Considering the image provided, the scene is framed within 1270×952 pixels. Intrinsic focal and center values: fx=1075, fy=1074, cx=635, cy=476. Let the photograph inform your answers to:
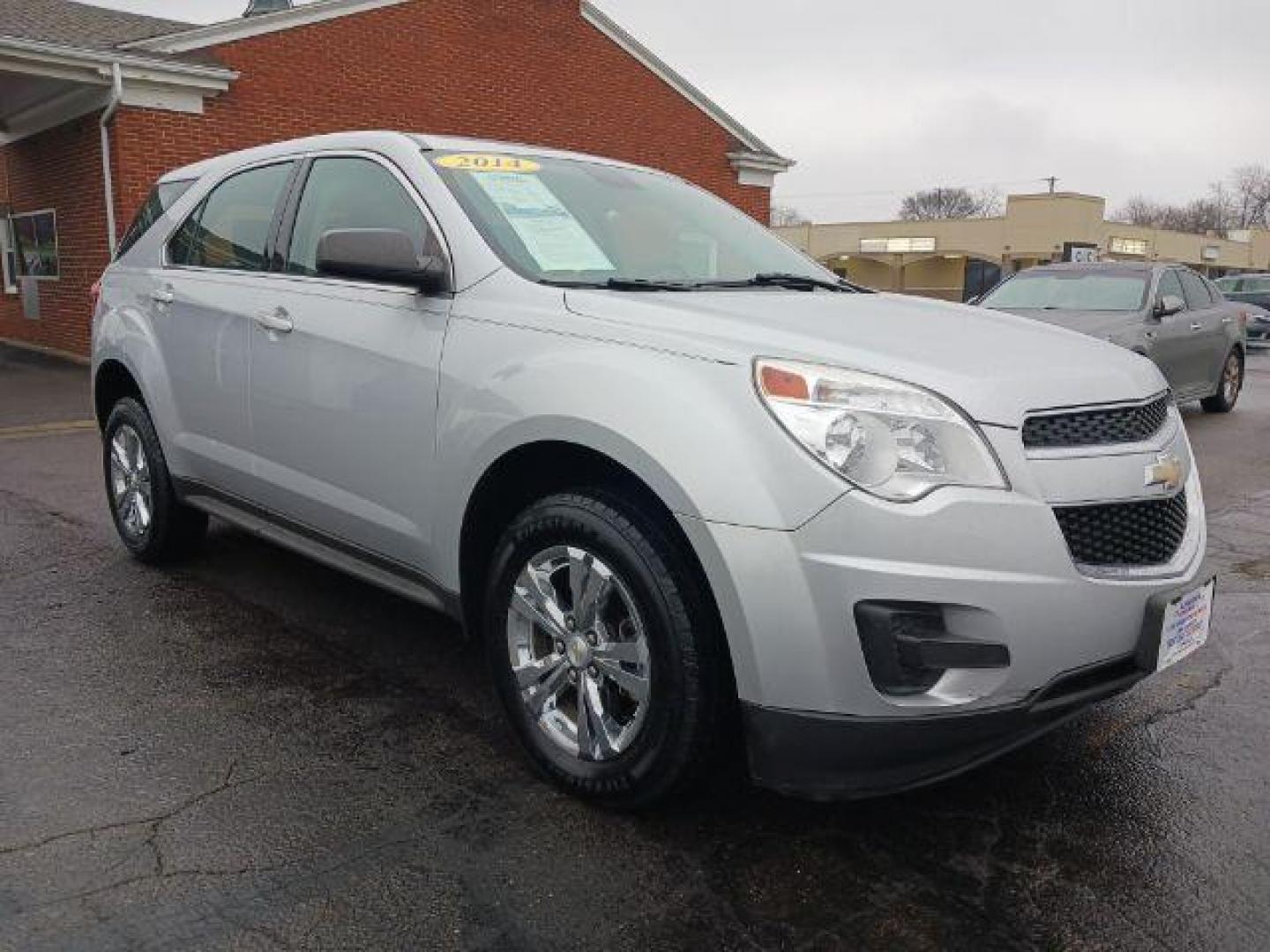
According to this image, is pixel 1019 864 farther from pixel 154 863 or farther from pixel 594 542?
pixel 154 863

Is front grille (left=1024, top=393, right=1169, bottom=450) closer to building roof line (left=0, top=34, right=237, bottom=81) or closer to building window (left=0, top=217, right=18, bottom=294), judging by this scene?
building roof line (left=0, top=34, right=237, bottom=81)

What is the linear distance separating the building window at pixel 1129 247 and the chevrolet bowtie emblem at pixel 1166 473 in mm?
47284

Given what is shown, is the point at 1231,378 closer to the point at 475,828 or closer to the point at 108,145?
the point at 475,828

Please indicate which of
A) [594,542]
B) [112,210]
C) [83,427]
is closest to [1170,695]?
[594,542]

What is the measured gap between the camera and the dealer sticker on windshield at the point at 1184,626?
2545mm

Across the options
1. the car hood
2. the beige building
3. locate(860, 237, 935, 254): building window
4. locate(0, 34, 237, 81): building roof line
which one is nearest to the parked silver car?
the car hood

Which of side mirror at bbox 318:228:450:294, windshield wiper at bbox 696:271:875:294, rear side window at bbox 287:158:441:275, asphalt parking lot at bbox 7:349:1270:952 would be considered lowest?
asphalt parking lot at bbox 7:349:1270:952

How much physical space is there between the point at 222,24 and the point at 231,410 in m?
10.5

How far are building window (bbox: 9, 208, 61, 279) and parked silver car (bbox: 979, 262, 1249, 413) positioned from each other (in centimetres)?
1214

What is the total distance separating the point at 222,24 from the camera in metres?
12.6

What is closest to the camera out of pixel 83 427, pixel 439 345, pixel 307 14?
pixel 439 345

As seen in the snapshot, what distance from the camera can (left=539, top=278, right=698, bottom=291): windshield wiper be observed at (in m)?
3.04

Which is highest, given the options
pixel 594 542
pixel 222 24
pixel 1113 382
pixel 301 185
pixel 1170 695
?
pixel 222 24

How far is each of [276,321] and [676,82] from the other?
600 inches
